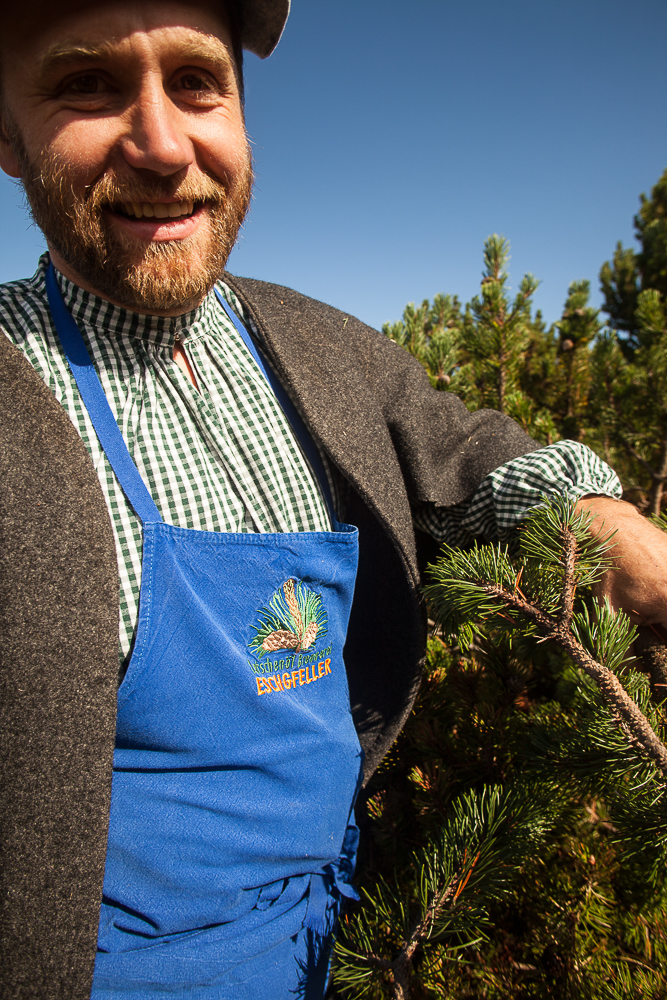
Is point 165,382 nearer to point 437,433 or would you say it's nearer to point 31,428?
point 31,428

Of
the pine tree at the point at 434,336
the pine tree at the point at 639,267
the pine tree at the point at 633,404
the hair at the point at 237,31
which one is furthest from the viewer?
the pine tree at the point at 639,267

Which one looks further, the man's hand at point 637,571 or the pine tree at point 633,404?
the pine tree at point 633,404

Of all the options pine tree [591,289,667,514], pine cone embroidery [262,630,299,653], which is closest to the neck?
pine cone embroidery [262,630,299,653]

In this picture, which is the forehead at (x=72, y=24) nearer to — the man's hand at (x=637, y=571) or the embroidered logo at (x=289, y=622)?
the embroidered logo at (x=289, y=622)

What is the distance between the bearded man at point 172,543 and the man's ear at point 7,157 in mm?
14

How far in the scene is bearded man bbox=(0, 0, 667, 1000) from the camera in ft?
2.38

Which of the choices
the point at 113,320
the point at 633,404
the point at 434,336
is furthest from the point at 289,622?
the point at 633,404

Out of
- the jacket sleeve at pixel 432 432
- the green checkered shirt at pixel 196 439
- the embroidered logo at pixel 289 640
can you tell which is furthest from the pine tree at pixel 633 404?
the embroidered logo at pixel 289 640

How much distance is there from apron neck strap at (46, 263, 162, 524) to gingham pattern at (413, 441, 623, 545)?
2.17ft

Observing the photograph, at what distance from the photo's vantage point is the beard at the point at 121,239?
2.86 feet

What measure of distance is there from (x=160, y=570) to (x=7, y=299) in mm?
593

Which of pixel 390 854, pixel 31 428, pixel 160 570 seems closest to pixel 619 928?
pixel 390 854

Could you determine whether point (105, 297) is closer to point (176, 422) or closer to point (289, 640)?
point (176, 422)

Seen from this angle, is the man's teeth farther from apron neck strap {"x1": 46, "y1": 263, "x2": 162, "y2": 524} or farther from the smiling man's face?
apron neck strap {"x1": 46, "y1": 263, "x2": 162, "y2": 524}
